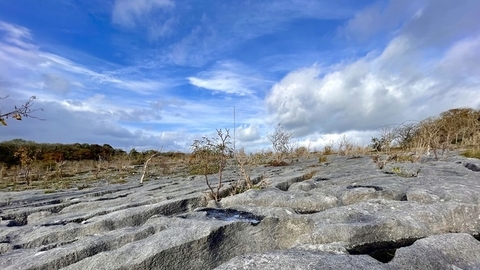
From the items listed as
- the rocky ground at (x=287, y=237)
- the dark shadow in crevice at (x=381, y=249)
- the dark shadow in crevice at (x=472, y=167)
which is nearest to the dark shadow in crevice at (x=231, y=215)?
the rocky ground at (x=287, y=237)

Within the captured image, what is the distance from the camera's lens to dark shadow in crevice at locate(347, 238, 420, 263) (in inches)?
116

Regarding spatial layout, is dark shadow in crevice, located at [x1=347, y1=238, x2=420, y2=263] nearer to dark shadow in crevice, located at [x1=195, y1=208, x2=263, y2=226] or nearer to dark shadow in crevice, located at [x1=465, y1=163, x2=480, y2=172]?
dark shadow in crevice, located at [x1=195, y1=208, x2=263, y2=226]

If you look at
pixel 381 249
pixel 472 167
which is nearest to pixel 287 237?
pixel 381 249

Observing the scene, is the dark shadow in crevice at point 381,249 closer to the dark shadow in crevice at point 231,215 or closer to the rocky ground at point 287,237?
the rocky ground at point 287,237

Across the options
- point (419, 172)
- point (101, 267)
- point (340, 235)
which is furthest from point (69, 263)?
point (419, 172)

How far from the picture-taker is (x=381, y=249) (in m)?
3.10

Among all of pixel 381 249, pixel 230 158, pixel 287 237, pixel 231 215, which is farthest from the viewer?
pixel 230 158

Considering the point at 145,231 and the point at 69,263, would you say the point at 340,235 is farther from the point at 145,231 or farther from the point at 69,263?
the point at 69,263

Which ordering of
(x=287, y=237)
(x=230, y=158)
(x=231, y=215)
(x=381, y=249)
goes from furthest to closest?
(x=230, y=158)
(x=231, y=215)
(x=287, y=237)
(x=381, y=249)

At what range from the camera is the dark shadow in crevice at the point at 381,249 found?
9.67 ft

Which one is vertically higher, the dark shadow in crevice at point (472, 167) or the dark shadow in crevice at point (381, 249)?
the dark shadow in crevice at point (472, 167)

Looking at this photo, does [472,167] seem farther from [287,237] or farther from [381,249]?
[287,237]

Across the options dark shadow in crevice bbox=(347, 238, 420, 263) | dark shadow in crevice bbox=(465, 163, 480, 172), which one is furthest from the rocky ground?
dark shadow in crevice bbox=(465, 163, 480, 172)

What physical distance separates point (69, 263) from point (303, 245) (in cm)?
205
